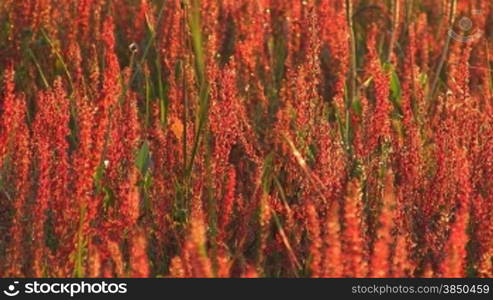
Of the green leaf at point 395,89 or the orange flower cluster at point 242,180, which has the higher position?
the green leaf at point 395,89

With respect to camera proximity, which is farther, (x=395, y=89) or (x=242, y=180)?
(x=395, y=89)

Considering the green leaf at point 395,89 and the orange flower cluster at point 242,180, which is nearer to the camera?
the orange flower cluster at point 242,180

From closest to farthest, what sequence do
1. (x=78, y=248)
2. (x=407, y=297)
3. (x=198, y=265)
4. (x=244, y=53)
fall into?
(x=198, y=265) < (x=407, y=297) < (x=78, y=248) < (x=244, y=53)

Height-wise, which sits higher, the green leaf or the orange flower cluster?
the green leaf

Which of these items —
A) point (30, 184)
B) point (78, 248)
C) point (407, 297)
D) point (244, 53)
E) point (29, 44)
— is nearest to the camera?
point (407, 297)

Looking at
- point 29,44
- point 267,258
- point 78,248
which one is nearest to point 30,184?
point 78,248

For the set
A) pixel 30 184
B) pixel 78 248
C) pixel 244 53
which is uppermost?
pixel 244 53

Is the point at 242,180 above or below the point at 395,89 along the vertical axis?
below

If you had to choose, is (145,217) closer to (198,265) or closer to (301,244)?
(301,244)

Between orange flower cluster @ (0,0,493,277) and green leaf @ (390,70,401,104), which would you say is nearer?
orange flower cluster @ (0,0,493,277)

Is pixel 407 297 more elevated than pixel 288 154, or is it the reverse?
pixel 288 154

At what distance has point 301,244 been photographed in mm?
2551

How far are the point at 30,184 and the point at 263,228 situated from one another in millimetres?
627

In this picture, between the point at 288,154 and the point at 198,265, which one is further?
the point at 288,154
